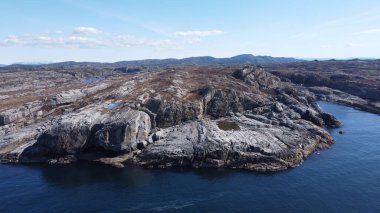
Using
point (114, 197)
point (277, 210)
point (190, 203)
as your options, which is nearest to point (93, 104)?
point (114, 197)

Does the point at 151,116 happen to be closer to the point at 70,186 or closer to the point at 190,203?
the point at 70,186

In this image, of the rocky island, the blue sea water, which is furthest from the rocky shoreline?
the blue sea water

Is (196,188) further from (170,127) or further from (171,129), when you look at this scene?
(170,127)

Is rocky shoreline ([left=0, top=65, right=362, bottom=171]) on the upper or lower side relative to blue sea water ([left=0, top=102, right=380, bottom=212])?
upper

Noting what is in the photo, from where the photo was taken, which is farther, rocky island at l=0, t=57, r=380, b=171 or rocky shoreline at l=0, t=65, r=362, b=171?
rocky island at l=0, t=57, r=380, b=171

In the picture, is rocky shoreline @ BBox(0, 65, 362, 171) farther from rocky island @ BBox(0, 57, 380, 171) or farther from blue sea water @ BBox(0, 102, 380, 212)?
blue sea water @ BBox(0, 102, 380, 212)

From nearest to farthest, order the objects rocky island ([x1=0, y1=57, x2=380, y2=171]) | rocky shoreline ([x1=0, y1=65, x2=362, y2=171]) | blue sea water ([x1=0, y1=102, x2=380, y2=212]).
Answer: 1. blue sea water ([x1=0, y1=102, x2=380, y2=212])
2. rocky shoreline ([x1=0, y1=65, x2=362, y2=171])
3. rocky island ([x1=0, y1=57, x2=380, y2=171])

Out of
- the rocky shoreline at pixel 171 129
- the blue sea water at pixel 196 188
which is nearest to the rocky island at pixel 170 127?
the rocky shoreline at pixel 171 129
